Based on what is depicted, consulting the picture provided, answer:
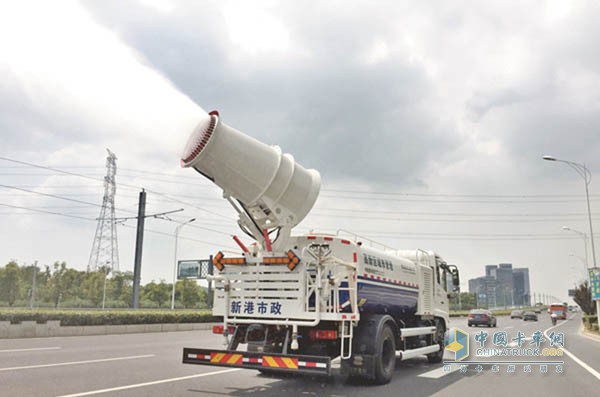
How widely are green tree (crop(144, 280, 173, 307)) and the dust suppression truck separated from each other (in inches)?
2860

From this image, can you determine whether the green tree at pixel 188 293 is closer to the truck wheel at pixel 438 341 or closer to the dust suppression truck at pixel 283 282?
the truck wheel at pixel 438 341

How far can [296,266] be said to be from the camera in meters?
7.66

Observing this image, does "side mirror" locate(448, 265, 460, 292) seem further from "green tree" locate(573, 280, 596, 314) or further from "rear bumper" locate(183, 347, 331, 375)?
"green tree" locate(573, 280, 596, 314)

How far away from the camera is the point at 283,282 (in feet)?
25.5

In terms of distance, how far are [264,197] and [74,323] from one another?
17350mm

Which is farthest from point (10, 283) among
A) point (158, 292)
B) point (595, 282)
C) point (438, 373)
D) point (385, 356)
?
point (385, 356)

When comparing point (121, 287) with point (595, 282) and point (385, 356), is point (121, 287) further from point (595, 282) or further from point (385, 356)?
point (385, 356)

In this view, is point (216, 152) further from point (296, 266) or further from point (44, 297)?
point (44, 297)

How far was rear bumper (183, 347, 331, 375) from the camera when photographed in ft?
22.9

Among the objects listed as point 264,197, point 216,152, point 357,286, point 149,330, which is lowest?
point 149,330

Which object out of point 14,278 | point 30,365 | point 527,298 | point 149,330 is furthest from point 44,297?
point 527,298

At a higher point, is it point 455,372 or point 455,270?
point 455,270

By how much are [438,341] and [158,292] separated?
70831 mm

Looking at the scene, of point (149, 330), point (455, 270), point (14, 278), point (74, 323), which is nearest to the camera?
point (455, 270)
